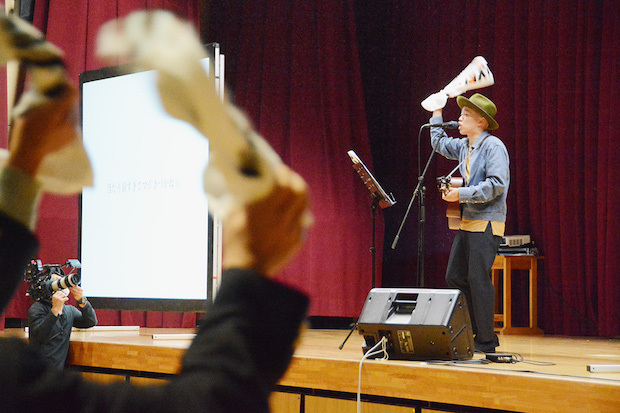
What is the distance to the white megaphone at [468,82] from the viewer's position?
12.7 feet

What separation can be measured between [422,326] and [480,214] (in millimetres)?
1038

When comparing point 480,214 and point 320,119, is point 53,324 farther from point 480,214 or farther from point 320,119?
point 320,119

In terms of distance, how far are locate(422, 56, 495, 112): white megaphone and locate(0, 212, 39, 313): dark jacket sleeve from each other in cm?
360

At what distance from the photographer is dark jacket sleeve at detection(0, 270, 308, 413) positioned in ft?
1.16

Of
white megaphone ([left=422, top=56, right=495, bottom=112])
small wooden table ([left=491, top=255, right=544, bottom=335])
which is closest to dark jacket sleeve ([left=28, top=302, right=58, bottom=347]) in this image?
white megaphone ([left=422, top=56, right=495, bottom=112])

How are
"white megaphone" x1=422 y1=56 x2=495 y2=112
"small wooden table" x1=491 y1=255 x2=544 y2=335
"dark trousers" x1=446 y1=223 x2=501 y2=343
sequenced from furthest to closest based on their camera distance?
"small wooden table" x1=491 y1=255 x2=544 y2=335
"white megaphone" x1=422 y1=56 x2=495 y2=112
"dark trousers" x1=446 y1=223 x2=501 y2=343

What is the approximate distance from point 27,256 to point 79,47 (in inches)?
153

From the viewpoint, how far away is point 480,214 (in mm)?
3344

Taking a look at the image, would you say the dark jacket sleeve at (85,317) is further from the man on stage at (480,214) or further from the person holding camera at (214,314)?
the person holding camera at (214,314)

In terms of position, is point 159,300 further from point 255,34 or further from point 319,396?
point 255,34

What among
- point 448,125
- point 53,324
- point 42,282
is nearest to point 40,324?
point 53,324

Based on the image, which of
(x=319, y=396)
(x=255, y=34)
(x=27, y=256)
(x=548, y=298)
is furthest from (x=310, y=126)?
(x=27, y=256)

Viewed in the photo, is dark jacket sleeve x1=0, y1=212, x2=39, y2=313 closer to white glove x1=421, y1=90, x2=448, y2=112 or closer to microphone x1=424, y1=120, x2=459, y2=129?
microphone x1=424, y1=120, x2=459, y2=129

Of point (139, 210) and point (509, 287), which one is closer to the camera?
point (139, 210)
